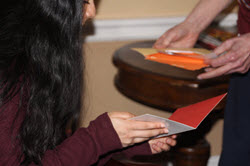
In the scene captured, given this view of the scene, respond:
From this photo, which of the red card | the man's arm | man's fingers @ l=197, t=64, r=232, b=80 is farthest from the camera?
the man's arm

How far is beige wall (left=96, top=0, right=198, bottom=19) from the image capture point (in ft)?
6.08

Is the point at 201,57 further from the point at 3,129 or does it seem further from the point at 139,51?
the point at 3,129

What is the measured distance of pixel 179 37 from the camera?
149cm

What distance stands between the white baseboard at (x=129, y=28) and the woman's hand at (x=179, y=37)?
432 mm

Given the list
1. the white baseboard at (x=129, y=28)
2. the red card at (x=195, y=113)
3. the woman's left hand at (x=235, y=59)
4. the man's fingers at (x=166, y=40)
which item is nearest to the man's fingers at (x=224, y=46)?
the woman's left hand at (x=235, y=59)

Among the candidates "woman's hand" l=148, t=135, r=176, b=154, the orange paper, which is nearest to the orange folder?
the orange paper

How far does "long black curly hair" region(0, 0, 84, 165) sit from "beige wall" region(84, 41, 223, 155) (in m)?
0.89

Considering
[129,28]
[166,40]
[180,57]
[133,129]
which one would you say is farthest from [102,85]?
[133,129]

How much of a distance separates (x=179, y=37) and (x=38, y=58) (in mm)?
729

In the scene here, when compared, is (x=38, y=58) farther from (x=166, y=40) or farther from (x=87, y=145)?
(x=166, y=40)

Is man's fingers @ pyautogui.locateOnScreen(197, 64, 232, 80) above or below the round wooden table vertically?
above

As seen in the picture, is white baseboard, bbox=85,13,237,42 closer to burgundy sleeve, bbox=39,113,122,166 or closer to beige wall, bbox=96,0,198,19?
beige wall, bbox=96,0,198,19

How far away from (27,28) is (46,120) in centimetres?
23

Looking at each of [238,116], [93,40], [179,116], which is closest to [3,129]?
[179,116]
